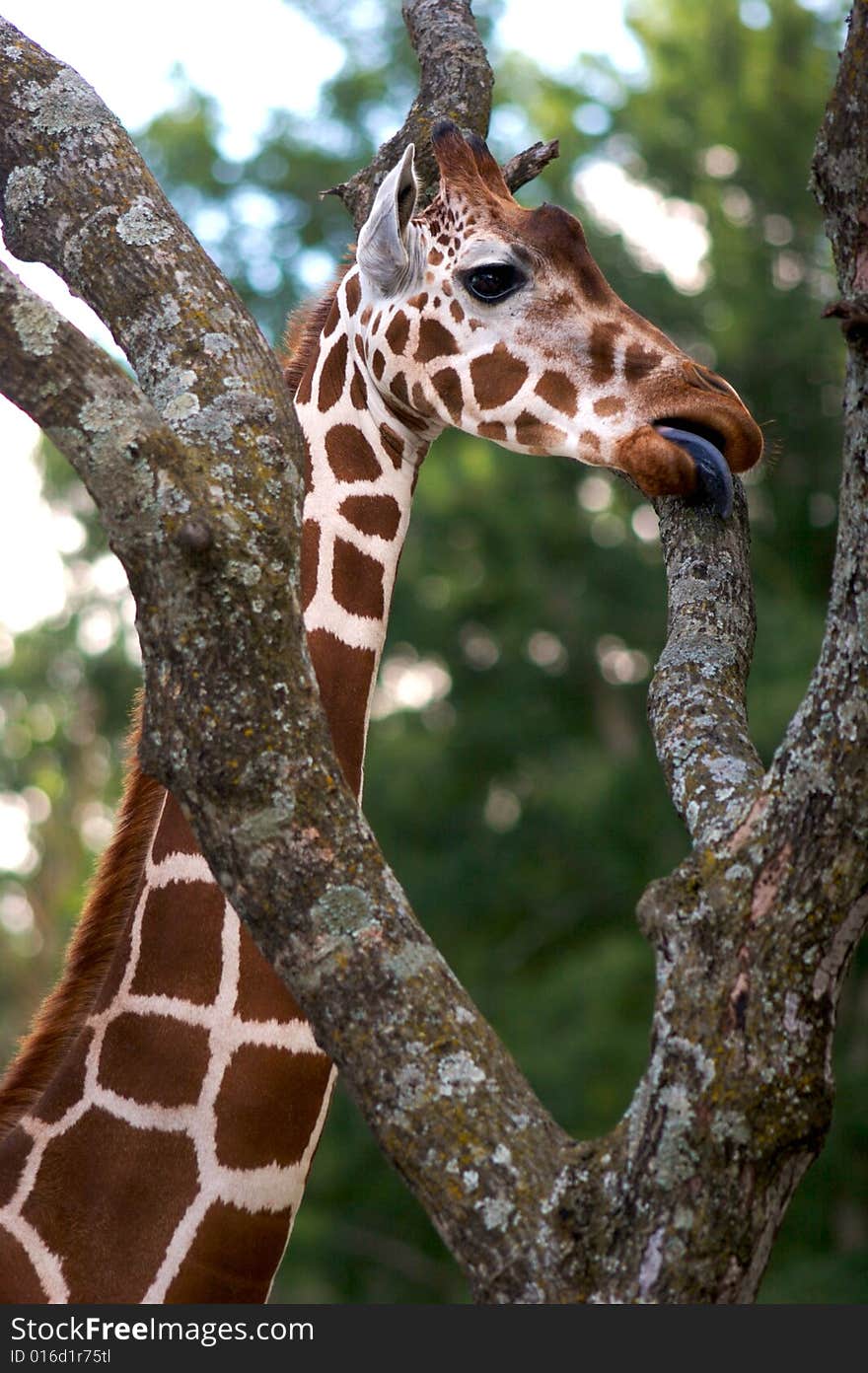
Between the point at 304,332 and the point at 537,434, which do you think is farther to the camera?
the point at 304,332

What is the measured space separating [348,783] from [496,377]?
1.17 m

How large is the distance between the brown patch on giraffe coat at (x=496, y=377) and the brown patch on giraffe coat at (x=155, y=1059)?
5.26 feet

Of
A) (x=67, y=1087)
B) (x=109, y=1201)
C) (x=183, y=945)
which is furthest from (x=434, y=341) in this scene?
(x=109, y=1201)

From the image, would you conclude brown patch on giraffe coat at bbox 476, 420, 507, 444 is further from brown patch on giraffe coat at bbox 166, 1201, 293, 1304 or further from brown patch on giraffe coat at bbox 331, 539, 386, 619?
brown patch on giraffe coat at bbox 166, 1201, 293, 1304

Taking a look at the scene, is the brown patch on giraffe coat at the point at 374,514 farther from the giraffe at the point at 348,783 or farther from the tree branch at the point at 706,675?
the tree branch at the point at 706,675

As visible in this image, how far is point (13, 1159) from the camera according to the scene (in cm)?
318

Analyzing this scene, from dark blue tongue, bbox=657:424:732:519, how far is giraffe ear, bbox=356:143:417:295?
858 millimetres

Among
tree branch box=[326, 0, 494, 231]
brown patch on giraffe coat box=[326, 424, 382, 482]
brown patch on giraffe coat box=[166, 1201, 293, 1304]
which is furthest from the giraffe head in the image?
brown patch on giraffe coat box=[166, 1201, 293, 1304]

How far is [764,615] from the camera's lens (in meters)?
13.0

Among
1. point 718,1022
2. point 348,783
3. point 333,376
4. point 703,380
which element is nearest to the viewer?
point 718,1022

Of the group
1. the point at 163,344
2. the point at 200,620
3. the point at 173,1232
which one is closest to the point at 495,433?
the point at 163,344

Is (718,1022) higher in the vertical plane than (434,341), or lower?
lower

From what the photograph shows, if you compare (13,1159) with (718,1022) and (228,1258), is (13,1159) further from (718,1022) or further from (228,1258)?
(718,1022)

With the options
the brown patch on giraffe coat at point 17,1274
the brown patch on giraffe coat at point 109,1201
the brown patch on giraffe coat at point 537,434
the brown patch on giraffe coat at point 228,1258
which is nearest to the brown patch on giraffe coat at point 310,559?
the brown patch on giraffe coat at point 537,434
